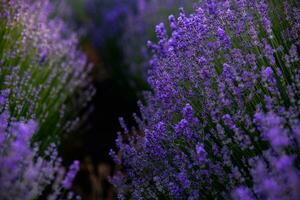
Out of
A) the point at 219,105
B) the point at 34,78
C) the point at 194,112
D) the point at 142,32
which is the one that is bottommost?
the point at 219,105

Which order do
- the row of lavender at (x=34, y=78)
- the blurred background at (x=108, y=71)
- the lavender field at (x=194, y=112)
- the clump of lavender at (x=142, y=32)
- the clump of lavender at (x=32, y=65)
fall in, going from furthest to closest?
the clump of lavender at (x=142, y=32) → the blurred background at (x=108, y=71) → the clump of lavender at (x=32, y=65) → the row of lavender at (x=34, y=78) → the lavender field at (x=194, y=112)

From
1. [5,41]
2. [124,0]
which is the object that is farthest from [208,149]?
[124,0]

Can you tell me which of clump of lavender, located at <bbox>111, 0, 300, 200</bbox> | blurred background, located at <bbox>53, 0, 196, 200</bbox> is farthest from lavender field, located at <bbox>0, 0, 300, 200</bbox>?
blurred background, located at <bbox>53, 0, 196, 200</bbox>

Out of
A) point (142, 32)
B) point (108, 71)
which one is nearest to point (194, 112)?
point (142, 32)

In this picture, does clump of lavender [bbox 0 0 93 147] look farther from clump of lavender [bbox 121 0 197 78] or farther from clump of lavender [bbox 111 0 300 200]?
clump of lavender [bbox 121 0 197 78]

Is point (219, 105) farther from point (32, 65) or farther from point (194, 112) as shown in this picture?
point (32, 65)

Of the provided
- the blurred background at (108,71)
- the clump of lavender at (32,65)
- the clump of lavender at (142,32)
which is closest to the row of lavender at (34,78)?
the clump of lavender at (32,65)

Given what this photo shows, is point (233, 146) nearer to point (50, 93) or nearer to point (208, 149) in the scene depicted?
point (208, 149)

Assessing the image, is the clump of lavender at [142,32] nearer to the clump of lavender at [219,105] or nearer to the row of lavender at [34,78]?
the row of lavender at [34,78]
